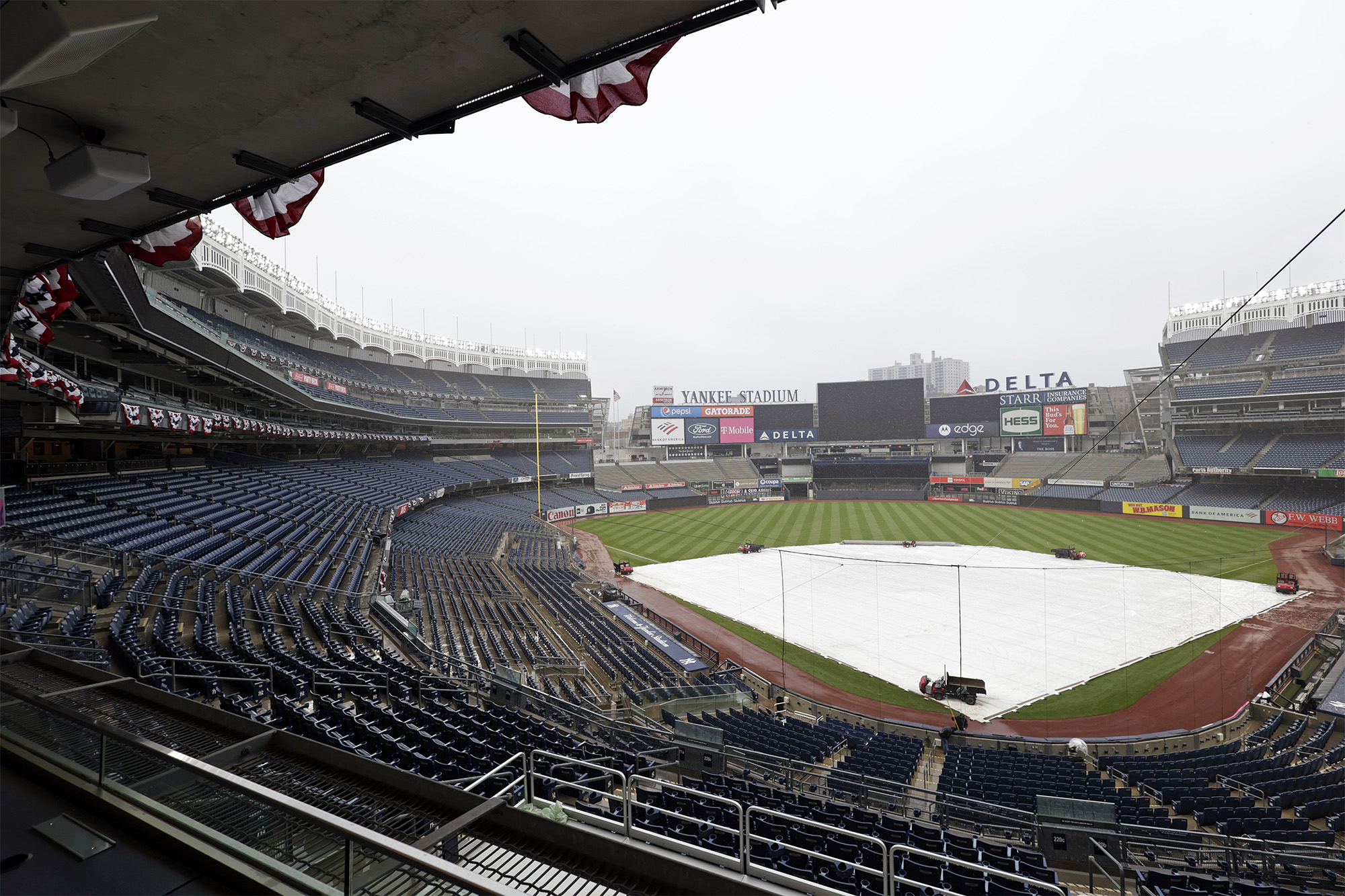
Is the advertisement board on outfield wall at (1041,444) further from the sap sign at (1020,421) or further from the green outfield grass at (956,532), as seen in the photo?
the green outfield grass at (956,532)

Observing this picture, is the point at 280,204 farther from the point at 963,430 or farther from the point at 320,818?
the point at 963,430

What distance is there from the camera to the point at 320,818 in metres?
2.61

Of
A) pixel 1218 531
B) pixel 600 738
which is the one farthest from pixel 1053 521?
pixel 600 738

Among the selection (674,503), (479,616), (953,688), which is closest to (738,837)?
(953,688)

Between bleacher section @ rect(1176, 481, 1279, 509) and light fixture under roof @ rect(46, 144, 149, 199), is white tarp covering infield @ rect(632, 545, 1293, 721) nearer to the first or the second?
light fixture under roof @ rect(46, 144, 149, 199)

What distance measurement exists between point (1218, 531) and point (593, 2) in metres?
53.8

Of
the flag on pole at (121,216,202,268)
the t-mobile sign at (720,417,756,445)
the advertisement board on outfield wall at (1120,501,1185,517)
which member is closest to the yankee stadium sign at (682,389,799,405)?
the t-mobile sign at (720,417,756,445)

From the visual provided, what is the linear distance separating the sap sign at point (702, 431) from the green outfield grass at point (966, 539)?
1360 centimetres

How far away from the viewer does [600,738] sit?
12383 millimetres

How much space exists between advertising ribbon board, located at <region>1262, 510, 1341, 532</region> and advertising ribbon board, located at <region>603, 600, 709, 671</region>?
45185 millimetres

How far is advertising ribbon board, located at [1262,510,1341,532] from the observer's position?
125 ft

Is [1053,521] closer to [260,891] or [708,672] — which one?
[708,672]

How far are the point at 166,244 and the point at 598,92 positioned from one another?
5783 millimetres

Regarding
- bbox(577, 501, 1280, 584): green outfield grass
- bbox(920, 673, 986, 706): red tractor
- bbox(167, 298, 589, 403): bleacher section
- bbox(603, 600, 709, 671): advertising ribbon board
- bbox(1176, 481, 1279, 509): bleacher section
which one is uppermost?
bbox(167, 298, 589, 403): bleacher section
